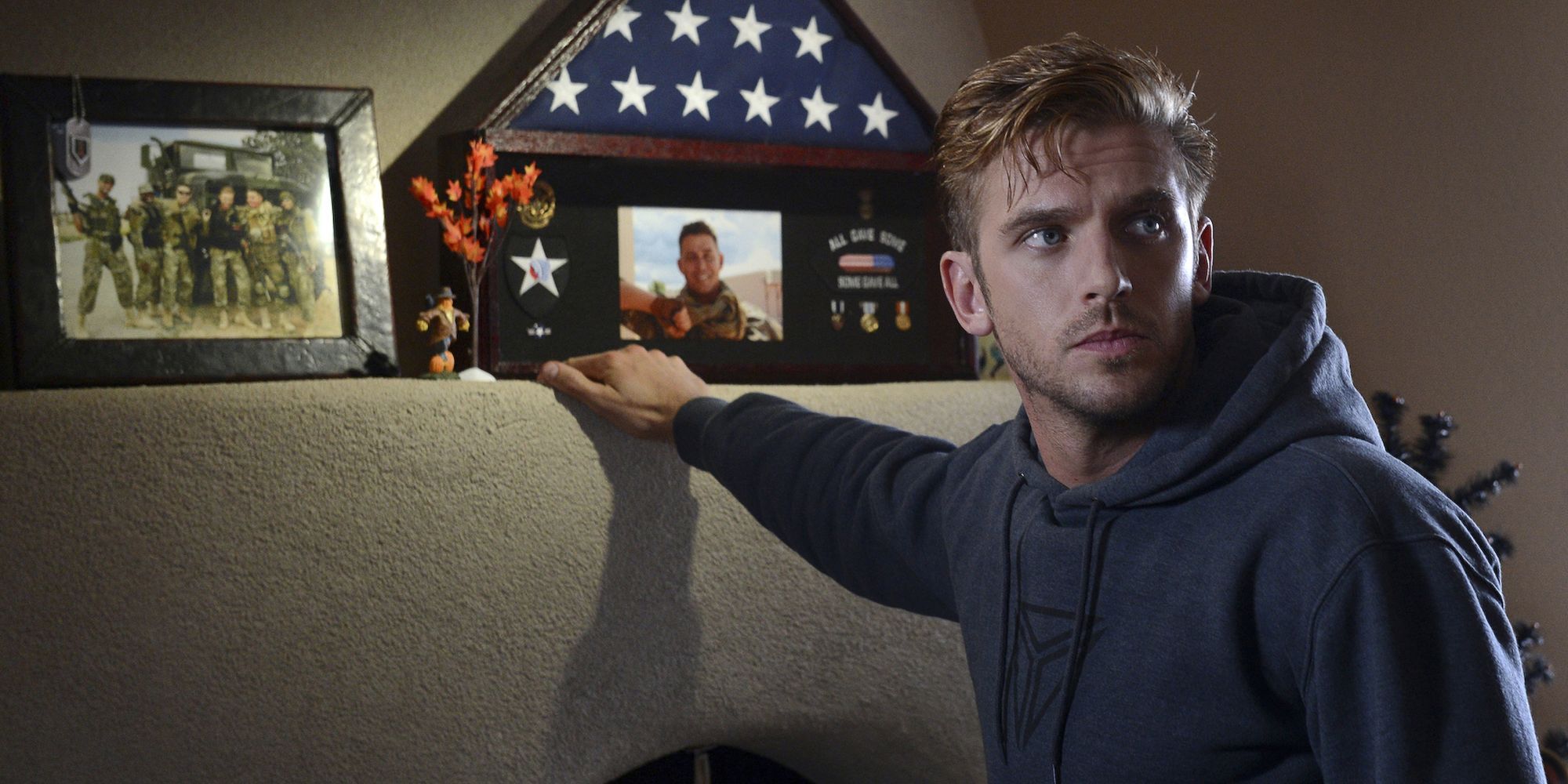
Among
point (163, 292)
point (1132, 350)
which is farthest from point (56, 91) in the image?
point (1132, 350)

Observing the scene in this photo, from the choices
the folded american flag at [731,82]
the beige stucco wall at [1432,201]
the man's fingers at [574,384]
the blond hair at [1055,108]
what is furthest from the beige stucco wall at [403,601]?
the beige stucco wall at [1432,201]

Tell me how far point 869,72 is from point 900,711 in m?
0.78

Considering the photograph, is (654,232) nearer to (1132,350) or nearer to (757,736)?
(757,736)

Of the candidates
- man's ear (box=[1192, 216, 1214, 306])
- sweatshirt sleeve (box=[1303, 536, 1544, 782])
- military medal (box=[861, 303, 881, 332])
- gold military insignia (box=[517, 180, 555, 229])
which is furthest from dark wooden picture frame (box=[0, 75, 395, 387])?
sweatshirt sleeve (box=[1303, 536, 1544, 782])

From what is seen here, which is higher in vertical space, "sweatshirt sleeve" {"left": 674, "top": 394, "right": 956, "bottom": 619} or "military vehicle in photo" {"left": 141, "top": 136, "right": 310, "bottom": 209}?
"military vehicle in photo" {"left": 141, "top": 136, "right": 310, "bottom": 209}

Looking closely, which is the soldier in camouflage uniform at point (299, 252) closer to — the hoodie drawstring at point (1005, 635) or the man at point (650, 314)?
the man at point (650, 314)

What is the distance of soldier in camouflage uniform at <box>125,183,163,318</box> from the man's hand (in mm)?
383

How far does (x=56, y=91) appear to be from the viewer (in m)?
1.23

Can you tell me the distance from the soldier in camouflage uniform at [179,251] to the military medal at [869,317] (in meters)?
0.75

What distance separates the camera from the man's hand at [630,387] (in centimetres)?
131

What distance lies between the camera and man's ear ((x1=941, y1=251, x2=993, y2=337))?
1102 millimetres

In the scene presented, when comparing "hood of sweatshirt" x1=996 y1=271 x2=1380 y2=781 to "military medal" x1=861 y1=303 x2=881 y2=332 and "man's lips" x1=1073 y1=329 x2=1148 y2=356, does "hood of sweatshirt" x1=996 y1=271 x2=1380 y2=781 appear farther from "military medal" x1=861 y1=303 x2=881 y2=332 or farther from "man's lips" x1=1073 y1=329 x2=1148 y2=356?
"military medal" x1=861 y1=303 x2=881 y2=332

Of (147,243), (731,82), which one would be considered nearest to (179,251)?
(147,243)

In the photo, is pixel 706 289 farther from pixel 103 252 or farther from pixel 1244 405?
pixel 1244 405
